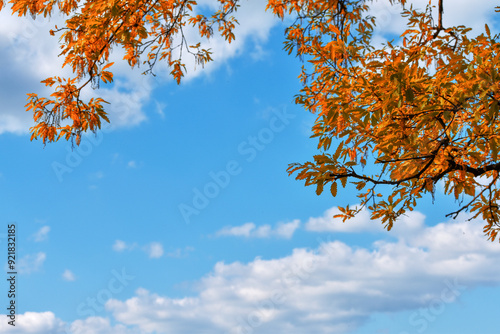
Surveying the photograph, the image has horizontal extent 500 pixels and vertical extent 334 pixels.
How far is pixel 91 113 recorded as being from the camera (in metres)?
6.14

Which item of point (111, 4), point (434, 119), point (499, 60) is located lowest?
point (434, 119)

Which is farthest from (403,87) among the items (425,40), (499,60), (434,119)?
(425,40)

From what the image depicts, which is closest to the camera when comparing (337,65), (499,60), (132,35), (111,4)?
(499,60)

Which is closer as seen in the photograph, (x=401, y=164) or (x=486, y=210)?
(x=401, y=164)

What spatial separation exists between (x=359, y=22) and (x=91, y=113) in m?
5.23

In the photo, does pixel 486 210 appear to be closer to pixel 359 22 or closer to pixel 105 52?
pixel 359 22

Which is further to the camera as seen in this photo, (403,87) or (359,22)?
(359,22)

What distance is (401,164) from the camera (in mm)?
4250

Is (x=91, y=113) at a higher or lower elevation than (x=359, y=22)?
lower

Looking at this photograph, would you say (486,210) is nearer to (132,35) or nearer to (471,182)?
(471,182)

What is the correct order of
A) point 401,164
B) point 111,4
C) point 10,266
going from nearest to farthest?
1. point 401,164
2. point 111,4
3. point 10,266

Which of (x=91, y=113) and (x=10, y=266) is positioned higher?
(x=91, y=113)

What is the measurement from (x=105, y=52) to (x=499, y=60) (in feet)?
15.0

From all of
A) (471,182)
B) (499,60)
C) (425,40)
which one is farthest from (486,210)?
(425,40)
